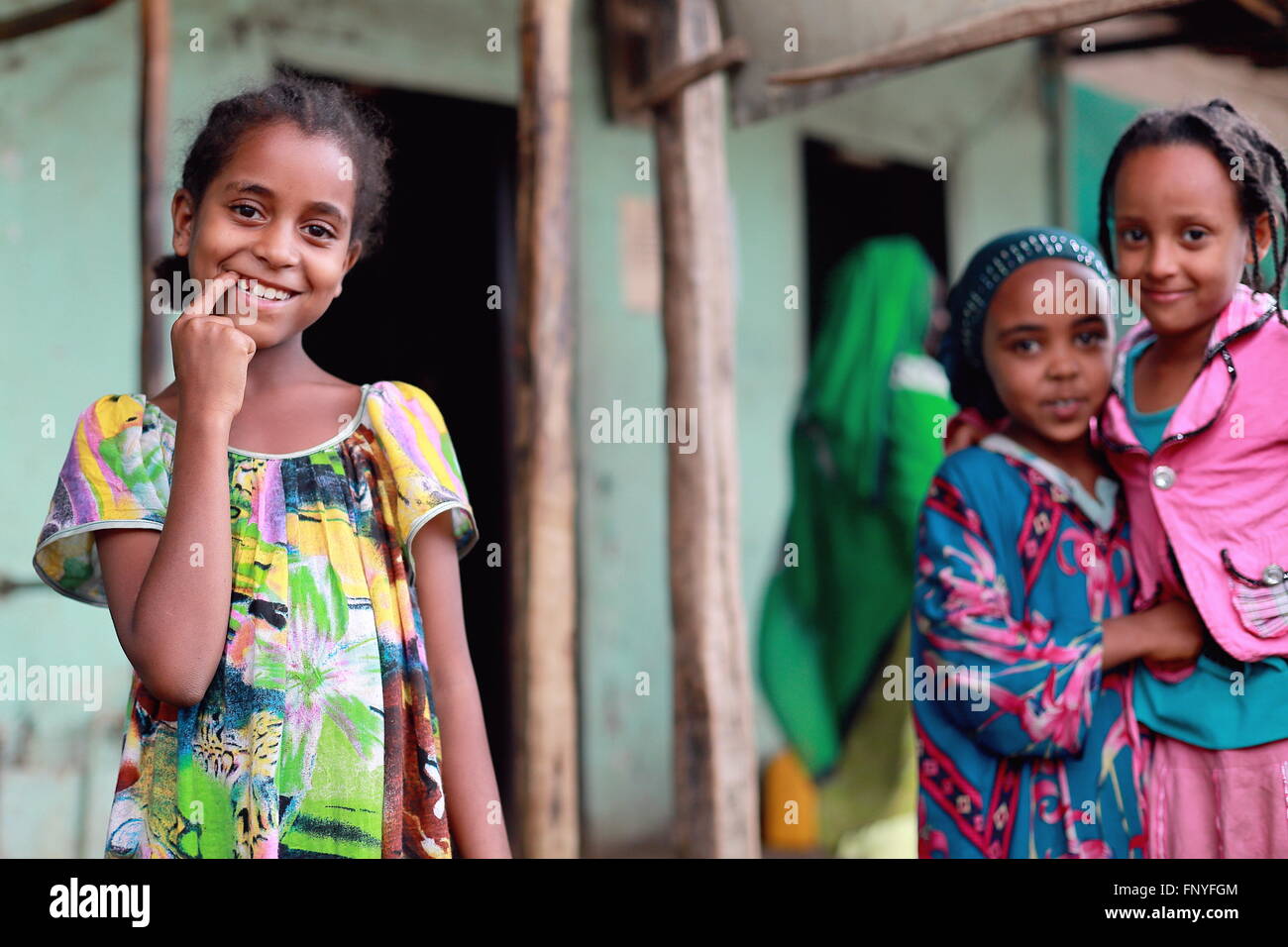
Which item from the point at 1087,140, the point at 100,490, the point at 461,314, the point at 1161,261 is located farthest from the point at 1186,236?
the point at 1087,140

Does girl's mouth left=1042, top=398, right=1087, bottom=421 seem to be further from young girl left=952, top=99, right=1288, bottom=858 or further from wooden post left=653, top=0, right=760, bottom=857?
wooden post left=653, top=0, right=760, bottom=857

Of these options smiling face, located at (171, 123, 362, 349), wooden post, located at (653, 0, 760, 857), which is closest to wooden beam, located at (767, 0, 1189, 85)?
wooden post, located at (653, 0, 760, 857)

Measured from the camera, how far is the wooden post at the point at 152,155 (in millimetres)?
3020

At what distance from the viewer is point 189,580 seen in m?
1.44

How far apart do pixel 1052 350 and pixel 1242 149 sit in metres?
0.39

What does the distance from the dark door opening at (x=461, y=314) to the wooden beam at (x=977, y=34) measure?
66.3 inches

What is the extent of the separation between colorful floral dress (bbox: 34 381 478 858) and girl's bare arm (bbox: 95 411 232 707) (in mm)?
72

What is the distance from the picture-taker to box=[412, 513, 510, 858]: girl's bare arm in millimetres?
1643

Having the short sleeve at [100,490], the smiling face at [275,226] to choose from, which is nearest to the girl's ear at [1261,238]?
the smiling face at [275,226]

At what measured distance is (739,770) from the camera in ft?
11.0

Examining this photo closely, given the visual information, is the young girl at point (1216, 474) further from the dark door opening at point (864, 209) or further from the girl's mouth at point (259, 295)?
the dark door opening at point (864, 209)

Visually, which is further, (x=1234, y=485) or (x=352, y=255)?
(x=1234, y=485)

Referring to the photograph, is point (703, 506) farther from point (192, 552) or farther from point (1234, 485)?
point (192, 552)
